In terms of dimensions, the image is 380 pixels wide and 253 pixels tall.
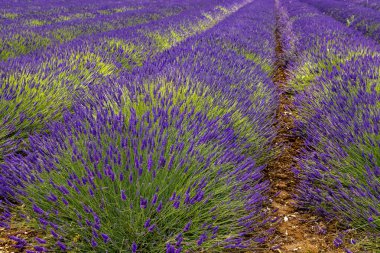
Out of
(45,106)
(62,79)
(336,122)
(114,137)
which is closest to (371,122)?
(336,122)

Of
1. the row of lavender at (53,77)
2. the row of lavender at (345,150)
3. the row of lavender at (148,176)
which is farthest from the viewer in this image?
the row of lavender at (53,77)

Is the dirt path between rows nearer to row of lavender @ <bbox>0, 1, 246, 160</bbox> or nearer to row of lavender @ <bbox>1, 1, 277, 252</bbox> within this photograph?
row of lavender @ <bbox>1, 1, 277, 252</bbox>

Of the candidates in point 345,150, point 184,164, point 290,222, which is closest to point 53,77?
point 184,164

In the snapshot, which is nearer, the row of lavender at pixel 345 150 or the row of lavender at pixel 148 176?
the row of lavender at pixel 148 176

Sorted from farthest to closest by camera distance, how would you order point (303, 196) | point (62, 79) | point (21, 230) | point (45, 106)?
point (62, 79), point (45, 106), point (303, 196), point (21, 230)

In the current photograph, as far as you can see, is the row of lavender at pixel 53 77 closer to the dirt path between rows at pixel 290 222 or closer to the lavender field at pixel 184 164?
the lavender field at pixel 184 164

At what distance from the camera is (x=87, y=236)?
1.66m

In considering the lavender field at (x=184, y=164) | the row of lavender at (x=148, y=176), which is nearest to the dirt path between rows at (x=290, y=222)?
the lavender field at (x=184, y=164)

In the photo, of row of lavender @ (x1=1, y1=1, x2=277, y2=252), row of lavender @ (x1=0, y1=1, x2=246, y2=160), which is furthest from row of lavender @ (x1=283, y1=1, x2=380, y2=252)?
row of lavender @ (x1=0, y1=1, x2=246, y2=160)

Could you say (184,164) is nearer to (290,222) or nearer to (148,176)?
(148,176)

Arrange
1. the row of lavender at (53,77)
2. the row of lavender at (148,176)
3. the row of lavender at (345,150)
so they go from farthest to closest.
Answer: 1. the row of lavender at (53,77)
2. the row of lavender at (345,150)
3. the row of lavender at (148,176)

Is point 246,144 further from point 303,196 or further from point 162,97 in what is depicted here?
point 162,97

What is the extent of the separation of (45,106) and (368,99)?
280 centimetres

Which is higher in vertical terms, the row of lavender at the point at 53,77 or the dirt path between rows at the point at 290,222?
the row of lavender at the point at 53,77
